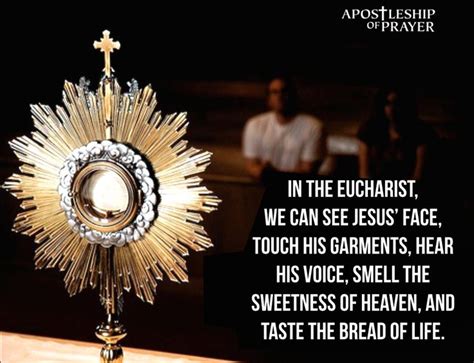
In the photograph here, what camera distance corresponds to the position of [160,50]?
3010mm

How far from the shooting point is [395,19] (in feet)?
9.25

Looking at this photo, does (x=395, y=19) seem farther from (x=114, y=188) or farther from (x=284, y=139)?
(x=114, y=188)

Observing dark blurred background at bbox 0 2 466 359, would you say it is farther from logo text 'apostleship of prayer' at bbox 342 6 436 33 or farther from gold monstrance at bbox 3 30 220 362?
gold monstrance at bbox 3 30 220 362

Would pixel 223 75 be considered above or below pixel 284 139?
above

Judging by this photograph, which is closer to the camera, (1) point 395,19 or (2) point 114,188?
(2) point 114,188

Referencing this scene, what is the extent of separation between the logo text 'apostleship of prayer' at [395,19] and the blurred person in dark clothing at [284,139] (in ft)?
1.08

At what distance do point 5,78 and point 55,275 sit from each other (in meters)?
0.73

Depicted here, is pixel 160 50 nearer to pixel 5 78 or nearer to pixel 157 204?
pixel 5 78

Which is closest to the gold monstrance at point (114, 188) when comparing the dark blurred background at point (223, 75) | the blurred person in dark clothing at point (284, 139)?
the dark blurred background at point (223, 75)

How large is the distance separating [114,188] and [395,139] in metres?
1.31

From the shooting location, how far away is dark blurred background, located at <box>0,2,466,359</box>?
2.87 metres

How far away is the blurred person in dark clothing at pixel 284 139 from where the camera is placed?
2.96 metres

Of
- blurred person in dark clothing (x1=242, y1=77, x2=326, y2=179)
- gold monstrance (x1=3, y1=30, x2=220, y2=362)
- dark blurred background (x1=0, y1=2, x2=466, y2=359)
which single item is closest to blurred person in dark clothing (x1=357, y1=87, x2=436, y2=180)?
dark blurred background (x1=0, y1=2, x2=466, y2=359)

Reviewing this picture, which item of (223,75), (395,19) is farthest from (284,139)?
(395,19)
